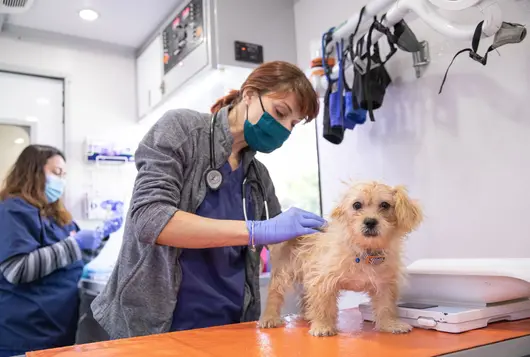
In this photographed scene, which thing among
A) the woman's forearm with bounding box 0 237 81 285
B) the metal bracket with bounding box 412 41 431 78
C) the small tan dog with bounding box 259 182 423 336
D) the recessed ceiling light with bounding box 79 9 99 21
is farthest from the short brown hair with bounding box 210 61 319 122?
the recessed ceiling light with bounding box 79 9 99 21

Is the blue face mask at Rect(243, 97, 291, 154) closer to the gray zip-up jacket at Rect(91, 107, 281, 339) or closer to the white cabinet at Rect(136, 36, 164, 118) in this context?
the gray zip-up jacket at Rect(91, 107, 281, 339)

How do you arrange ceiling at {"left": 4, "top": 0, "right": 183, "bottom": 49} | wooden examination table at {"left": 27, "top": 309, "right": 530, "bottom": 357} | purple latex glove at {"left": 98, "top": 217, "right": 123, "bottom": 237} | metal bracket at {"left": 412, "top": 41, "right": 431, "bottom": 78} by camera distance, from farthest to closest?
purple latex glove at {"left": 98, "top": 217, "right": 123, "bottom": 237} < ceiling at {"left": 4, "top": 0, "right": 183, "bottom": 49} < metal bracket at {"left": 412, "top": 41, "right": 431, "bottom": 78} < wooden examination table at {"left": 27, "top": 309, "right": 530, "bottom": 357}

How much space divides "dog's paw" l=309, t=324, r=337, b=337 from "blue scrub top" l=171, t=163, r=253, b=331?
374 millimetres

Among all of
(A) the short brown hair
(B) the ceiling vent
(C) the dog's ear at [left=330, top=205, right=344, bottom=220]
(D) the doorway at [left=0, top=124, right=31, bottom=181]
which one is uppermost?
(B) the ceiling vent

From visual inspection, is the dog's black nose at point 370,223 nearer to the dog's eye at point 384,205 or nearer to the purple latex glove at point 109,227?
the dog's eye at point 384,205

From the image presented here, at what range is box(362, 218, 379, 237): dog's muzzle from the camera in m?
1.18

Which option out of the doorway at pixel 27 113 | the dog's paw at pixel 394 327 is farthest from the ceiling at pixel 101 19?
the dog's paw at pixel 394 327

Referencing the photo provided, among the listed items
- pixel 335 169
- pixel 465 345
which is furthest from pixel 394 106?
pixel 465 345

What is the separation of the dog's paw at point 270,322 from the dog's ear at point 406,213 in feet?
1.47

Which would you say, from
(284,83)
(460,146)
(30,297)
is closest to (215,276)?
(284,83)

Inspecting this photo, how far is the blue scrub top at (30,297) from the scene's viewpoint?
2.33 meters

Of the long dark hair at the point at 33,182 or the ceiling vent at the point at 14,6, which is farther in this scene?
the ceiling vent at the point at 14,6

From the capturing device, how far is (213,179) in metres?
1.49

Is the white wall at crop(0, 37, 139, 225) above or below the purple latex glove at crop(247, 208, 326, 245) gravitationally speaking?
above
